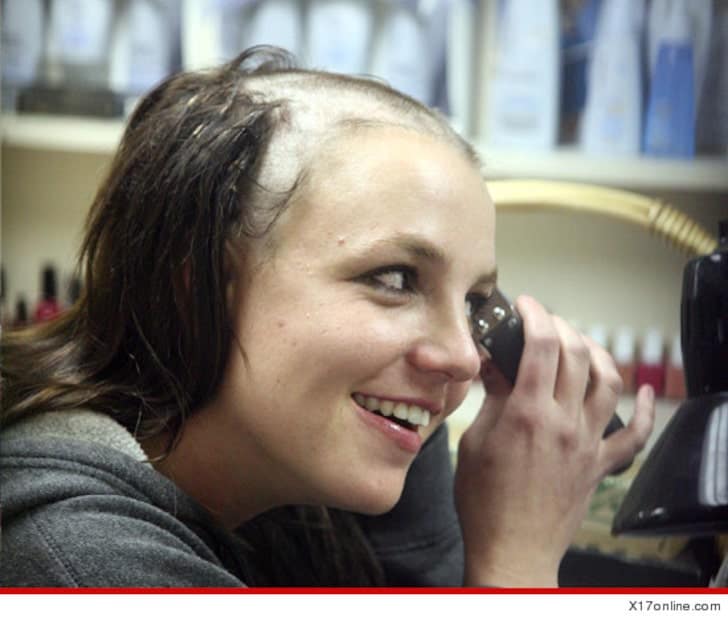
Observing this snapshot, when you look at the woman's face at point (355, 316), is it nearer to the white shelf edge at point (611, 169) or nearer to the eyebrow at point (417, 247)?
the eyebrow at point (417, 247)

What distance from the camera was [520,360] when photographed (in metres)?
1.03

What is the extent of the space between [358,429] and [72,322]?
330mm

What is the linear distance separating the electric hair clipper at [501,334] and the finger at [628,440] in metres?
0.01

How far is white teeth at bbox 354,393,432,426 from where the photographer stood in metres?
0.97

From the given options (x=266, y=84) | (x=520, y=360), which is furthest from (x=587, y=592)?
(x=266, y=84)

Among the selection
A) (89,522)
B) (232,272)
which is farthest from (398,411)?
(89,522)

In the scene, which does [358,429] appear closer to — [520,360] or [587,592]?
[520,360]

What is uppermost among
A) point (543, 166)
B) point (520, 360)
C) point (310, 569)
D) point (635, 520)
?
point (543, 166)

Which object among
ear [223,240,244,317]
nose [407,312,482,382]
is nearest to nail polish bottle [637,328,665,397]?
nose [407,312,482,382]

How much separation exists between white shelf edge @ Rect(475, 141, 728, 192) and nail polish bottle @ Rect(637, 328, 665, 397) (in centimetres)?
18

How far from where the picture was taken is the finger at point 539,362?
1025 mm

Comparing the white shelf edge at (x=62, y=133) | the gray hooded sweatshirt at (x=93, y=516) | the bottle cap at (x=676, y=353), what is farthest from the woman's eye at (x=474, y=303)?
the white shelf edge at (x=62, y=133)

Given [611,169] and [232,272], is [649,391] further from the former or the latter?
[232,272]

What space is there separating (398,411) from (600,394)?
0.74 ft
